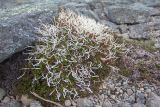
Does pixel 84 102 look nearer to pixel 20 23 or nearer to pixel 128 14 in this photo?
pixel 20 23

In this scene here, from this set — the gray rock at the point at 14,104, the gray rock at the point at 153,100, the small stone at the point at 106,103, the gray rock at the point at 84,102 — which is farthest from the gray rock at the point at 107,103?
the gray rock at the point at 14,104

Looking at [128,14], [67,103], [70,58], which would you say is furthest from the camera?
[128,14]

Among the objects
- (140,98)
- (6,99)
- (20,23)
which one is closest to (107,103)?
(140,98)

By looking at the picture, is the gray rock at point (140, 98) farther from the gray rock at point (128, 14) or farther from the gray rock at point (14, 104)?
the gray rock at point (128, 14)

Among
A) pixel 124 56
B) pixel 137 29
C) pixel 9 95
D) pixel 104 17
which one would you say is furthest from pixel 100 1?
pixel 9 95

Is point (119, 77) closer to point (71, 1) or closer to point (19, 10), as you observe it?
point (19, 10)
